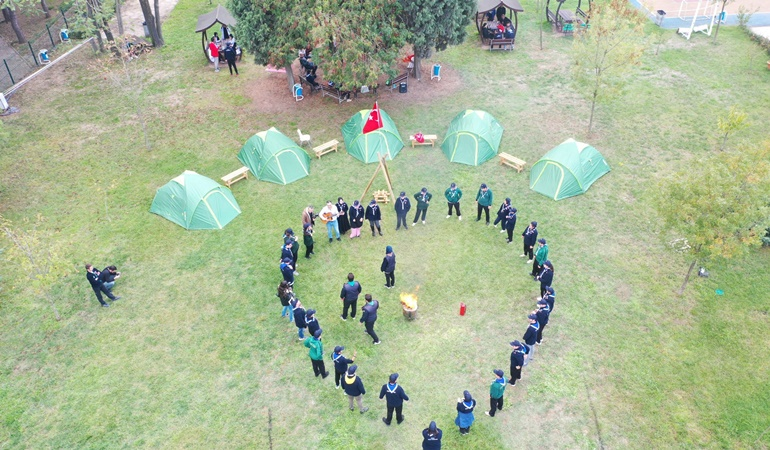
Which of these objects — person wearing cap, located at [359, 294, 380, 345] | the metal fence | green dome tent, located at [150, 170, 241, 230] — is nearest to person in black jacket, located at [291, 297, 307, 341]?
person wearing cap, located at [359, 294, 380, 345]

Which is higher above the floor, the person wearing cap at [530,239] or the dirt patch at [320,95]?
the dirt patch at [320,95]

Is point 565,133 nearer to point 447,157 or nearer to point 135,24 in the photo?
point 447,157

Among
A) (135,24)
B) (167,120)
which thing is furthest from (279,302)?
(135,24)

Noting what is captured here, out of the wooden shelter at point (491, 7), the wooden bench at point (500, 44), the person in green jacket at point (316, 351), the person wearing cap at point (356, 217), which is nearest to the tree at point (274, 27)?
the person wearing cap at point (356, 217)

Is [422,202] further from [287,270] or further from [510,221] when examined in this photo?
[287,270]

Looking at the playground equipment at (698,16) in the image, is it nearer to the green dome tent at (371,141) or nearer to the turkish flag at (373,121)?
the green dome tent at (371,141)

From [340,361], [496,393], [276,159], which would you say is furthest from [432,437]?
[276,159]

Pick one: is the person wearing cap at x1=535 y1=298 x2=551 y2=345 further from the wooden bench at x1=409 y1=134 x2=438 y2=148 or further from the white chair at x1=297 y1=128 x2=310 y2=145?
the white chair at x1=297 y1=128 x2=310 y2=145
